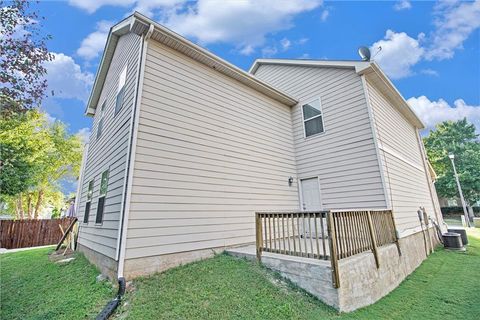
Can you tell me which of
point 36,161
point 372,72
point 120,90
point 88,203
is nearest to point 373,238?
point 372,72

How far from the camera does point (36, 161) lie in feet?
49.0

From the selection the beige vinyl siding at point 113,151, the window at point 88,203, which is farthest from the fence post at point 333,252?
the window at point 88,203

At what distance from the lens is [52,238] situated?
1394 cm

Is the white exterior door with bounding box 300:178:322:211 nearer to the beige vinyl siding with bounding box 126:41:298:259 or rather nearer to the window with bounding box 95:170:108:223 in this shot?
the beige vinyl siding with bounding box 126:41:298:259

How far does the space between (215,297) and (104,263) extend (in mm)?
2927

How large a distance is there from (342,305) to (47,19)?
10.3 metres

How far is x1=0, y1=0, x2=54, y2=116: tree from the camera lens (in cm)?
593

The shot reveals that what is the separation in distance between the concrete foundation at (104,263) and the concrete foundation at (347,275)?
252cm

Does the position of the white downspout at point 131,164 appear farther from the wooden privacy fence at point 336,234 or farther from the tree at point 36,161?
the tree at point 36,161

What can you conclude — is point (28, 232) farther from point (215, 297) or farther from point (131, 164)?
point (215, 297)

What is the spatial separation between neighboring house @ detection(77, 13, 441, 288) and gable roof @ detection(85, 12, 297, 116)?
34 mm

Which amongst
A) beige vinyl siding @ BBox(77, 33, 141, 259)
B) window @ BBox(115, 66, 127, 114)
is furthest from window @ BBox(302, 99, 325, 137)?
window @ BBox(115, 66, 127, 114)

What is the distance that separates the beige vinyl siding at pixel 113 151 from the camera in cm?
489

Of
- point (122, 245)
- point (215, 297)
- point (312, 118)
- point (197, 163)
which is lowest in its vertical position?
point (215, 297)
